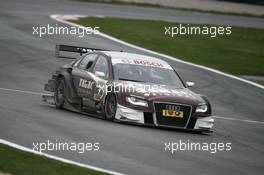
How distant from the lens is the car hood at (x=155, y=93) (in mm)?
15055

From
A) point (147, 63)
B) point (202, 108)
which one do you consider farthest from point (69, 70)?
point (202, 108)

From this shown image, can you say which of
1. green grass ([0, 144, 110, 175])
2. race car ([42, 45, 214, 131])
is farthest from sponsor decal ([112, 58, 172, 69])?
green grass ([0, 144, 110, 175])

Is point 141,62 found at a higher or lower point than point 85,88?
higher

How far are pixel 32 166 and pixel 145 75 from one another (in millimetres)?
6276

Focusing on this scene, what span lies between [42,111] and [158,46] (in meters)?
14.3

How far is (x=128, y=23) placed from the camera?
1390 inches

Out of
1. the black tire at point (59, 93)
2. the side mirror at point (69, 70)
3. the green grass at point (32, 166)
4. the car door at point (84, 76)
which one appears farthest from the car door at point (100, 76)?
the green grass at point (32, 166)

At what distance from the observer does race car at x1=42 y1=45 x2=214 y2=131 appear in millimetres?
14977

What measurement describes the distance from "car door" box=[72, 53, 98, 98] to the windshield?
57 cm

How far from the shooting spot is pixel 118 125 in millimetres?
14812

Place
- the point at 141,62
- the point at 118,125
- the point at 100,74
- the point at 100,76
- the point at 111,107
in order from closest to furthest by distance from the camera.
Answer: the point at 118,125, the point at 111,107, the point at 100,74, the point at 100,76, the point at 141,62

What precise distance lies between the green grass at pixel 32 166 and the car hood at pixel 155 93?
445 centimetres

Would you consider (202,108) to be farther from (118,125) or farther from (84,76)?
(84,76)

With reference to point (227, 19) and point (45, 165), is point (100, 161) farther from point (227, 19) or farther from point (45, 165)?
point (227, 19)
